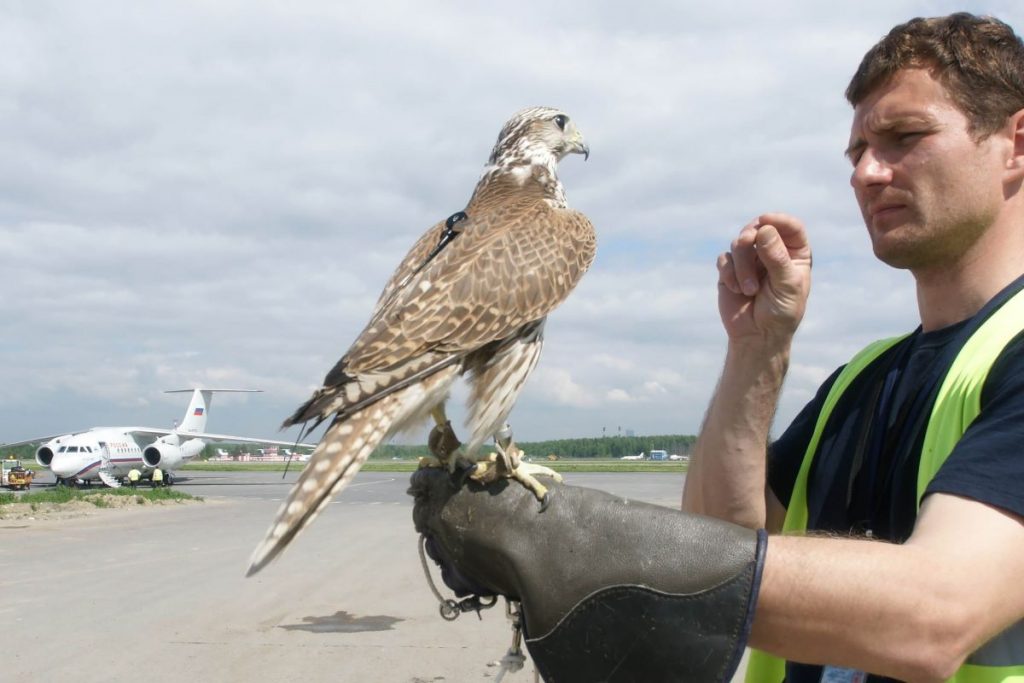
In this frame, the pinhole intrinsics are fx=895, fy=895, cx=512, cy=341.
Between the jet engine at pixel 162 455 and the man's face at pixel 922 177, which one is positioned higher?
the man's face at pixel 922 177

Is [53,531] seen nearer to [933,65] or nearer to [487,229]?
[487,229]

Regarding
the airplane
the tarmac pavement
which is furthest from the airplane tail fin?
the tarmac pavement

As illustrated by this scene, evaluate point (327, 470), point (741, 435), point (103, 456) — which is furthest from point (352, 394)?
point (103, 456)

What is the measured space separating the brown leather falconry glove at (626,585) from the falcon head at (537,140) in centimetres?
285

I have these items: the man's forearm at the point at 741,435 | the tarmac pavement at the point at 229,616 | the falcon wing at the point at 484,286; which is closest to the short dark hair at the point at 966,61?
the man's forearm at the point at 741,435

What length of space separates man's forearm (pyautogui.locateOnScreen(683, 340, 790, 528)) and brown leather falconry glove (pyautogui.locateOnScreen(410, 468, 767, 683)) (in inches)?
25.4

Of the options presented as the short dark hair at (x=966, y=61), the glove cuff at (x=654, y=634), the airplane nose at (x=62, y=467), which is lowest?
the airplane nose at (x=62, y=467)

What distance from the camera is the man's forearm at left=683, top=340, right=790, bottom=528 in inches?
102

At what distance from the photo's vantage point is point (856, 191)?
Result: 2.24 m

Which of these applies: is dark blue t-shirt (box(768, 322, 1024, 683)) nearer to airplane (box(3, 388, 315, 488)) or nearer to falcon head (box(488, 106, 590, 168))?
falcon head (box(488, 106, 590, 168))

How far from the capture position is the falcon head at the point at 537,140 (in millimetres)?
4703

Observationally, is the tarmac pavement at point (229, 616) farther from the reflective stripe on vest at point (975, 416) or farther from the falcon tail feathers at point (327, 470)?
the reflective stripe on vest at point (975, 416)

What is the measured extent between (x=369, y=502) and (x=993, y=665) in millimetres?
23897

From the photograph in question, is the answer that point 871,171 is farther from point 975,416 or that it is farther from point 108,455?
point 108,455
